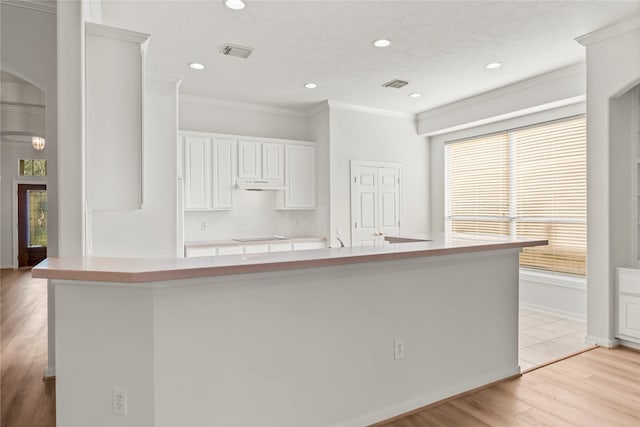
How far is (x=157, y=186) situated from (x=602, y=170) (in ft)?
14.3

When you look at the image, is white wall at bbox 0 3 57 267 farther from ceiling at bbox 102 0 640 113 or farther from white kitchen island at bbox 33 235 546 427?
white kitchen island at bbox 33 235 546 427

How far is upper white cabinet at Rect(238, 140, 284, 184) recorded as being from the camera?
554cm

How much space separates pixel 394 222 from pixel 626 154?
3.30 m

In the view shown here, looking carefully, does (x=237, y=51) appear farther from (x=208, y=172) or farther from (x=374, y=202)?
(x=374, y=202)

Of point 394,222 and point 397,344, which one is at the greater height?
point 394,222

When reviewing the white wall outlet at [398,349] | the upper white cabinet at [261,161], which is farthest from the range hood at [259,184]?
the white wall outlet at [398,349]

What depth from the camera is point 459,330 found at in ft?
8.81

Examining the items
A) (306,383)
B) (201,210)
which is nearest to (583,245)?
(306,383)

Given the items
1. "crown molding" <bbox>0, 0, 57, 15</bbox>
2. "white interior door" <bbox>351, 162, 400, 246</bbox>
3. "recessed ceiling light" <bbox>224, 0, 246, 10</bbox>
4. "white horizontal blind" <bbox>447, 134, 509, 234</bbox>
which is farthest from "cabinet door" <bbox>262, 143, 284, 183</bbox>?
"crown molding" <bbox>0, 0, 57, 15</bbox>

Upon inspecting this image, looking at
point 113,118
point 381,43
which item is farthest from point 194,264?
point 381,43

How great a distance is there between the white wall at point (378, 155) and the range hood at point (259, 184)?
835 mm

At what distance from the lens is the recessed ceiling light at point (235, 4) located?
9.71 feet

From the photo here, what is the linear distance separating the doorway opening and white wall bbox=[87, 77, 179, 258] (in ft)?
23.4

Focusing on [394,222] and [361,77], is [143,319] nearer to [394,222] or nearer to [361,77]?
[361,77]
